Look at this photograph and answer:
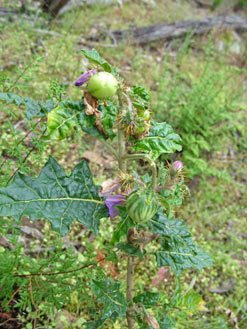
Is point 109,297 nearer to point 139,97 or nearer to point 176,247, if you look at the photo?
point 176,247

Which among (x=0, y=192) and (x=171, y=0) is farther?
(x=171, y=0)

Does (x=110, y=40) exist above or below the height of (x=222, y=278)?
above

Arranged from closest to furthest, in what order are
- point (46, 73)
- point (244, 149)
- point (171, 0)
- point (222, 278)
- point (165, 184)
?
point (165, 184)
point (222, 278)
point (46, 73)
point (244, 149)
point (171, 0)

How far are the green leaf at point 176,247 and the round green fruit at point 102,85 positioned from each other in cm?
56

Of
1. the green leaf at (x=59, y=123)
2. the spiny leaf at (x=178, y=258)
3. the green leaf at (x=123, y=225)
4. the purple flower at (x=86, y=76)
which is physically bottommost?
the spiny leaf at (x=178, y=258)

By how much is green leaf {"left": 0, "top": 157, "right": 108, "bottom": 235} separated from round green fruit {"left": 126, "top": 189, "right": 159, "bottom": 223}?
0.20 m

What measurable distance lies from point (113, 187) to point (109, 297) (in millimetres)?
510

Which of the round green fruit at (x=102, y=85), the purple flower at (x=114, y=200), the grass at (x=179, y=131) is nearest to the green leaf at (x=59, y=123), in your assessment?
the round green fruit at (x=102, y=85)

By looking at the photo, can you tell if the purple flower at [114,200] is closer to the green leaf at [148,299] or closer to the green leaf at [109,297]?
the green leaf at [109,297]

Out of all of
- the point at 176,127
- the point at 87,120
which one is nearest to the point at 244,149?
the point at 176,127

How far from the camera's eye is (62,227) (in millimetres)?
1109

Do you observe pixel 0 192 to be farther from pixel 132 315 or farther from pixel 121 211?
pixel 132 315

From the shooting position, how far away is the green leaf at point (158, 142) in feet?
3.79

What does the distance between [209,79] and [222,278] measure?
1.99 meters
